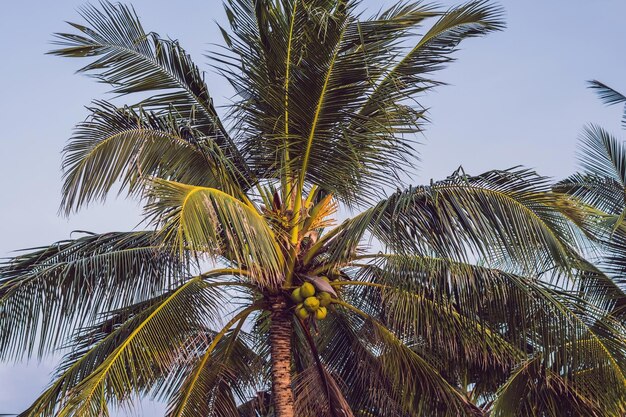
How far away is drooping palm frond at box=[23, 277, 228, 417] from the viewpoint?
7746mm

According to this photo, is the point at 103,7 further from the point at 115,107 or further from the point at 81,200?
the point at 81,200

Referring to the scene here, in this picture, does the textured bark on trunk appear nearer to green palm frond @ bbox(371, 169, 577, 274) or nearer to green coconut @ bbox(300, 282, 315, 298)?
green coconut @ bbox(300, 282, 315, 298)

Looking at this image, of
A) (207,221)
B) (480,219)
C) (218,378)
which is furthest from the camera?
(218,378)

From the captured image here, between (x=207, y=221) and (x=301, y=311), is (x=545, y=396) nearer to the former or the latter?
(x=301, y=311)

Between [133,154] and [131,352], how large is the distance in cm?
209

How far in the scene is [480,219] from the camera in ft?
26.9

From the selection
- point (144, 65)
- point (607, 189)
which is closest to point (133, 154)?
point (144, 65)

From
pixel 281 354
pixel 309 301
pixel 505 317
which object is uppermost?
pixel 309 301

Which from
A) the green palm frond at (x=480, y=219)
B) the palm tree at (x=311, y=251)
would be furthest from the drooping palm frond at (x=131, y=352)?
the green palm frond at (x=480, y=219)

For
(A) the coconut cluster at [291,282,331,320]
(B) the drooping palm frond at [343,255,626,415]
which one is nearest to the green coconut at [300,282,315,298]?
(A) the coconut cluster at [291,282,331,320]

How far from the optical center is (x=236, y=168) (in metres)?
9.11

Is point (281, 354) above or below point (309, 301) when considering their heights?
below

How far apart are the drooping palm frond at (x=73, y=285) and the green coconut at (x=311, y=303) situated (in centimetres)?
130

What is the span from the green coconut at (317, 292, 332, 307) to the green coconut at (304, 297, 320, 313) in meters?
0.06
